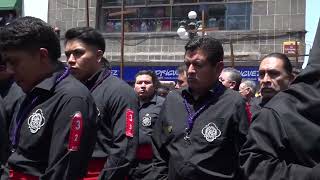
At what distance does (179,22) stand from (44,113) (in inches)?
699

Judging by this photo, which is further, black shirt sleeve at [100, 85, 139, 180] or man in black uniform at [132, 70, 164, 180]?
man in black uniform at [132, 70, 164, 180]

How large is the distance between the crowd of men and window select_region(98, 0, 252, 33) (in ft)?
48.3

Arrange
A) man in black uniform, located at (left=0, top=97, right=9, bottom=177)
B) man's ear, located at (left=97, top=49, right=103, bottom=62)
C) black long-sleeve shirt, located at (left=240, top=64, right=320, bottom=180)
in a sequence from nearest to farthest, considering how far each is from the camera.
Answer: black long-sleeve shirt, located at (left=240, top=64, right=320, bottom=180)
man in black uniform, located at (left=0, top=97, right=9, bottom=177)
man's ear, located at (left=97, top=49, right=103, bottom=62)

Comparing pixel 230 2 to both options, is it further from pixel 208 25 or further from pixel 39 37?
pixel 39 37

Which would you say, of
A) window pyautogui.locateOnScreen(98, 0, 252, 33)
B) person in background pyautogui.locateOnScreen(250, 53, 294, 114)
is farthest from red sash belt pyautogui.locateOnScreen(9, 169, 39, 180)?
window pyautogui.locateOnScreen(98, 0, 252, 33)

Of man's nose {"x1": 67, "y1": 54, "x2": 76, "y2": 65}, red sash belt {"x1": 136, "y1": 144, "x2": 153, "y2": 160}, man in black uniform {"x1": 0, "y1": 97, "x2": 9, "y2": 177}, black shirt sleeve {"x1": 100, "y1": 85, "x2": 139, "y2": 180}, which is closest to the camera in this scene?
man in black uniform {"x1": 0, "y1": 97, "x2": 9, "y2": 177}

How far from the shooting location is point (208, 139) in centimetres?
369

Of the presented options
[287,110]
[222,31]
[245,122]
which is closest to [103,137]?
[245,122]

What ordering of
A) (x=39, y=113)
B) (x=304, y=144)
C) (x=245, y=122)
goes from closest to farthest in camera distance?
(x=304, y=144) < (x=39, y=113) < (x=245, y=122)

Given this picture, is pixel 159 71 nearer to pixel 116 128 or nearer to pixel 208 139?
pixel 116 128

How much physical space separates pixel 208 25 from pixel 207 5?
78 centimetres

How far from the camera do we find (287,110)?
2145mm

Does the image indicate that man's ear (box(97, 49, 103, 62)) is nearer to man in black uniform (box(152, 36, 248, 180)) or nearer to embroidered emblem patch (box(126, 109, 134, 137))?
embroidered emblem patch (box(126, 109, 134, 137))

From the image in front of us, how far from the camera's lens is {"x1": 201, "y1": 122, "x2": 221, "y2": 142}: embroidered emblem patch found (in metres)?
3.69
